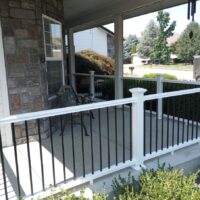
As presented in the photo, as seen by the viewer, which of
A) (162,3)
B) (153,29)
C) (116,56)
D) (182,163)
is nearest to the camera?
(182,163)

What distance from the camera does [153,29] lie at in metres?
33.8

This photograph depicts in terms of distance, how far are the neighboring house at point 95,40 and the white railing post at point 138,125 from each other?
13.7 metres

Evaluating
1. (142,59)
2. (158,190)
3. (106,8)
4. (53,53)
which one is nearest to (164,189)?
(158,190)

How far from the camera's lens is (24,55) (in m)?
3.89

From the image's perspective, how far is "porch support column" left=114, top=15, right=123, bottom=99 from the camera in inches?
239

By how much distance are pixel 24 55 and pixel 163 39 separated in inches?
1124

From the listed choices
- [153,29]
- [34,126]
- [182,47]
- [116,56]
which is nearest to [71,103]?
[34,126]

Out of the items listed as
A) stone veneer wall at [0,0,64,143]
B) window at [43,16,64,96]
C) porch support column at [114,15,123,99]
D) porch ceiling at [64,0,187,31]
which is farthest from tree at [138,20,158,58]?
stone veneer wall at [0,0,64,143]

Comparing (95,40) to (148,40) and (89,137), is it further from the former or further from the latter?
(148,40)

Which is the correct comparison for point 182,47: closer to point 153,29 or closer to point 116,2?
point 153,29

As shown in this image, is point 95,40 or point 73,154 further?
point 95,40

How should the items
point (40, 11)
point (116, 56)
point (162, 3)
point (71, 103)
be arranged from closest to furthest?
point (40, 11) < point (71, 103) < point (162, 3) < point (116, 56)

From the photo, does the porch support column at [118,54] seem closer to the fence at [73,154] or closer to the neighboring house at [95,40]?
the fence at [73,154]

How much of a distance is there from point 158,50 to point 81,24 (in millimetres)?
22565
